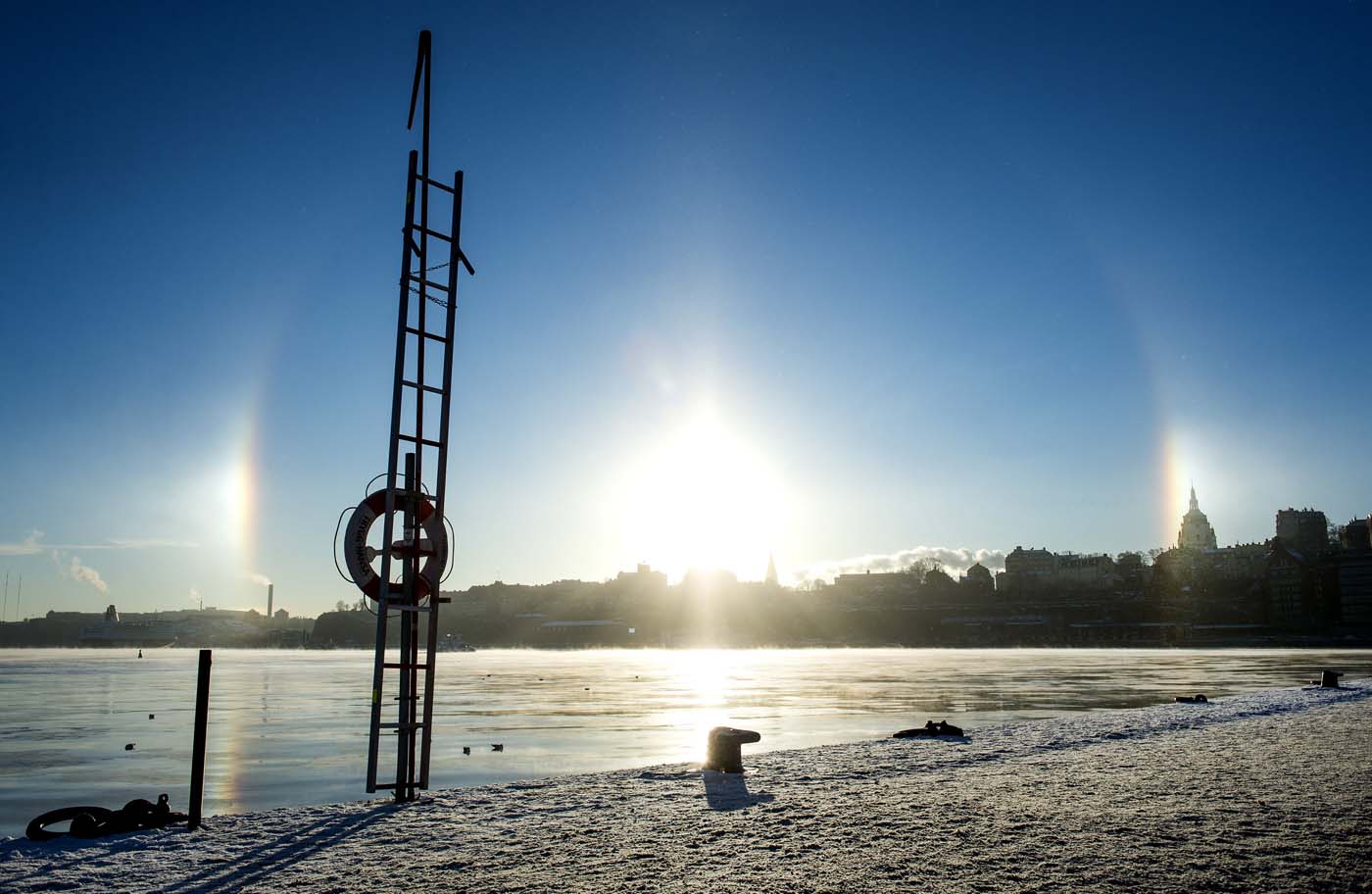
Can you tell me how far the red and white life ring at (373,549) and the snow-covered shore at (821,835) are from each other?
9.41 ft

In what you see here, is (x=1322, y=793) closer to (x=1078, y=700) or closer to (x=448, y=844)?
(x=448, y=844)

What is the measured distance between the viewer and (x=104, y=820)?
1157cm

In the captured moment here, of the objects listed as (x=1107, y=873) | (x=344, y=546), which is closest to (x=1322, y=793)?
(x=1107, y=873)

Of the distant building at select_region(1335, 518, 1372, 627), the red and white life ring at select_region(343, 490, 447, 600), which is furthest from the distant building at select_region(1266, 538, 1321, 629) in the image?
the red and white life ring at select_region(343, 490, 447, 600)

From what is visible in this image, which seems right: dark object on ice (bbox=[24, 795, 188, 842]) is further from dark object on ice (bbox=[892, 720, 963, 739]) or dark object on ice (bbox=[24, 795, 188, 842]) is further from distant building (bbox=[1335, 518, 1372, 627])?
distant building (bbox=[1335, 518, 1372, 627])

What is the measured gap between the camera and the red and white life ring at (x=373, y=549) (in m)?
13.6

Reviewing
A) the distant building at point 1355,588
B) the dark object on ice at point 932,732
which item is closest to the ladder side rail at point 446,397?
the dark object on ice at point 932,732

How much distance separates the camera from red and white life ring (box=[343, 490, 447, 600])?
13.6 m

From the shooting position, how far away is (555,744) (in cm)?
2205

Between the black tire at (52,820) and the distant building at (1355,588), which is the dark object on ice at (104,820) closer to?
the black tire at (52,820)

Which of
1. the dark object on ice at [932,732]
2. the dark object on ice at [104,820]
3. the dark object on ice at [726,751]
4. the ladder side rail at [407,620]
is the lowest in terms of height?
the dark object on ice at [932,732]

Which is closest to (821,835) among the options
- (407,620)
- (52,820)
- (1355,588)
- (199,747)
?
(407,620)

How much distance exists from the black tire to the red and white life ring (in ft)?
12.8

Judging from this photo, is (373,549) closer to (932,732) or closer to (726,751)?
(726,751)
